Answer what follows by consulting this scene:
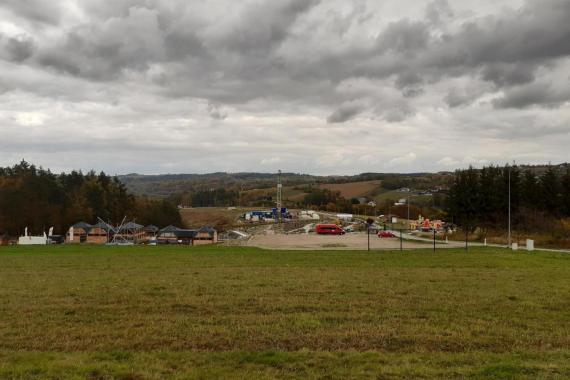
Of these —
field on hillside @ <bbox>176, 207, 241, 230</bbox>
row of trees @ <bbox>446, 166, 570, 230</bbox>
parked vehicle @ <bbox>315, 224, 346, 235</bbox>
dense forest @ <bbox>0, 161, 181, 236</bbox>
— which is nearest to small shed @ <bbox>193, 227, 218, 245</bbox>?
parked vehicle @ <bbox>315, 224, 346, 235</bbox>

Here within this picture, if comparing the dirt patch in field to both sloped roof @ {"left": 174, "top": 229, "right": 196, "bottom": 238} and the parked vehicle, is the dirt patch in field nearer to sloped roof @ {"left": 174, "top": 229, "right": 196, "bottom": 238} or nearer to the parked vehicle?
sloped roof @ {"left": 174, "top": 229, "right": 196, "bottom": 238}

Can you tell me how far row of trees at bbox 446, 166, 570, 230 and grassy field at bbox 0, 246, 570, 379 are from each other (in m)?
67.6

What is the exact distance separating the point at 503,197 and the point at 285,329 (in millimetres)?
81169

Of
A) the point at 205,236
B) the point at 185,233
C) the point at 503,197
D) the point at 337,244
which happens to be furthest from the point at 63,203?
the point at 503,197

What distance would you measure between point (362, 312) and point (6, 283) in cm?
1458

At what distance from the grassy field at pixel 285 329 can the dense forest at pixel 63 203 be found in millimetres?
84929

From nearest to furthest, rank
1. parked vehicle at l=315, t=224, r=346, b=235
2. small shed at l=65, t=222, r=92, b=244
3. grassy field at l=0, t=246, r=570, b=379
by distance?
grassy field at l=0, t=246, r=570, b=379
parked vehicle at l=315, t=224, r=346, b=235
small shed at l=65, t=222, r=92, b=244

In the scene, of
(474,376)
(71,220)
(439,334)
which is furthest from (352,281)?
(71,220)

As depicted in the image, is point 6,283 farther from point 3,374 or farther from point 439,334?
point 439,334

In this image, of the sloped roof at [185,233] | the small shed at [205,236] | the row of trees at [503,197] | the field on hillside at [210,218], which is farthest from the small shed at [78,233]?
the row of trees at [503,197]

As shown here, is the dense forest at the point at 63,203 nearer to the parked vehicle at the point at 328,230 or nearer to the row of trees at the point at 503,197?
the parked vehicle at the point at 328,230

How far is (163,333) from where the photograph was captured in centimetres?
1160

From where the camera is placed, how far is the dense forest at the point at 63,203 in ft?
322

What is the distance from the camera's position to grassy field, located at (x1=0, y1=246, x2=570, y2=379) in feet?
29.3
